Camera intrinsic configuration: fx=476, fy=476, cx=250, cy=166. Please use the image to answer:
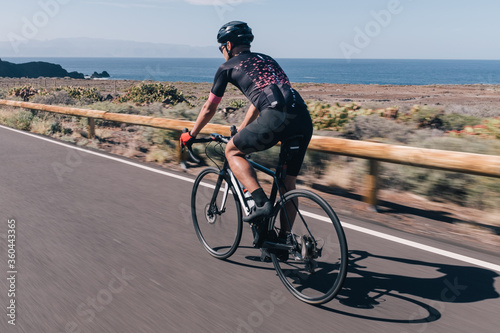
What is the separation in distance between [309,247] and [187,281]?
1.12 meters

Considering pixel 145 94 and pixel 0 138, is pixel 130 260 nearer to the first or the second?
pixel 0 138

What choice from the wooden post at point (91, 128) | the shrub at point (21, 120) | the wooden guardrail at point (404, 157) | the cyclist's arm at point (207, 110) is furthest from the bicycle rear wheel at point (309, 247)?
the shrub at point (21, 120)

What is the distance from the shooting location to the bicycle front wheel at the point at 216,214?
14.9 feet

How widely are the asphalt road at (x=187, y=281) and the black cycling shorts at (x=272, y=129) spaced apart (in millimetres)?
1197

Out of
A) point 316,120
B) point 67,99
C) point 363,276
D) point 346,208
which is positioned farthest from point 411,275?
point 67,99

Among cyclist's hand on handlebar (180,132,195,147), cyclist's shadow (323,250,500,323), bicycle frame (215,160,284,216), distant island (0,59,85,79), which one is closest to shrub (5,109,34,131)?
bicycle frame (215,160,284,216)

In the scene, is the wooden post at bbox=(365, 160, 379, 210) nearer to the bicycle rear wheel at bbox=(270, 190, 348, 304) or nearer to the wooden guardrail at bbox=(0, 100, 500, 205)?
the wooden guardrail at bbox=(0, 100, 500, 205)

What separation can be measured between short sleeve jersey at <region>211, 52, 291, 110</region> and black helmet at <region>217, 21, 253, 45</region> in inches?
6.1

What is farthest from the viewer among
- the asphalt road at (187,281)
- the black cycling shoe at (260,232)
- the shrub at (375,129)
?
the shrub at (375,129)

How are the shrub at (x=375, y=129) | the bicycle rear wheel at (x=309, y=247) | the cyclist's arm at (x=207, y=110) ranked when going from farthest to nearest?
the shrub at (x=375, y=129) → the cyclist's arm at (x=207, y=110) → the bicycle rear wheel at (x=309, y=247)

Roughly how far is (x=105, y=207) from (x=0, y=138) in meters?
8.69

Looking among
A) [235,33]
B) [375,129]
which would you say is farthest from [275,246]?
[375,129]

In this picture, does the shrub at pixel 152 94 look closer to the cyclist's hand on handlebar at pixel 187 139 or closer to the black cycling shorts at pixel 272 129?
the cyclist's hand on handlebar at pixel 187 139

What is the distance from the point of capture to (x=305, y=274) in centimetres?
414
